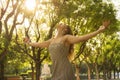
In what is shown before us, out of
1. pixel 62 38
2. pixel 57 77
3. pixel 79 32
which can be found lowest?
pixel 57 77

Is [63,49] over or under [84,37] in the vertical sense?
under

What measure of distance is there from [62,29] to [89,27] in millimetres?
23853

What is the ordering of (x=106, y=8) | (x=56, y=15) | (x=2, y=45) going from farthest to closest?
1. (x=106, y=8)
2. (x=56, y=15)
3. (x=2, y=45)

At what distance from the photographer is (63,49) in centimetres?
479

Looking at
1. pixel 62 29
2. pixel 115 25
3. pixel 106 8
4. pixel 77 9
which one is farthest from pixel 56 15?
pixel 62 29

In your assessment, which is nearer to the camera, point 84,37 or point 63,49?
point 84,37

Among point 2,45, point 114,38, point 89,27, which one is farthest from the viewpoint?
point 114,38

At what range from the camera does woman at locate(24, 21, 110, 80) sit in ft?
15.3

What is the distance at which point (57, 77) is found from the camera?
4691 millimetres

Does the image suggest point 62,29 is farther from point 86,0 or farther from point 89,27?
point 89,27

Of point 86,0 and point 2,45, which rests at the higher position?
point 86,0

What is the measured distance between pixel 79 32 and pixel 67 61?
25.0 metres

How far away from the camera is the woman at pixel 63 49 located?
4.66 m

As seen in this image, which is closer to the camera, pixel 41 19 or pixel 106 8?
pixel 106 8
